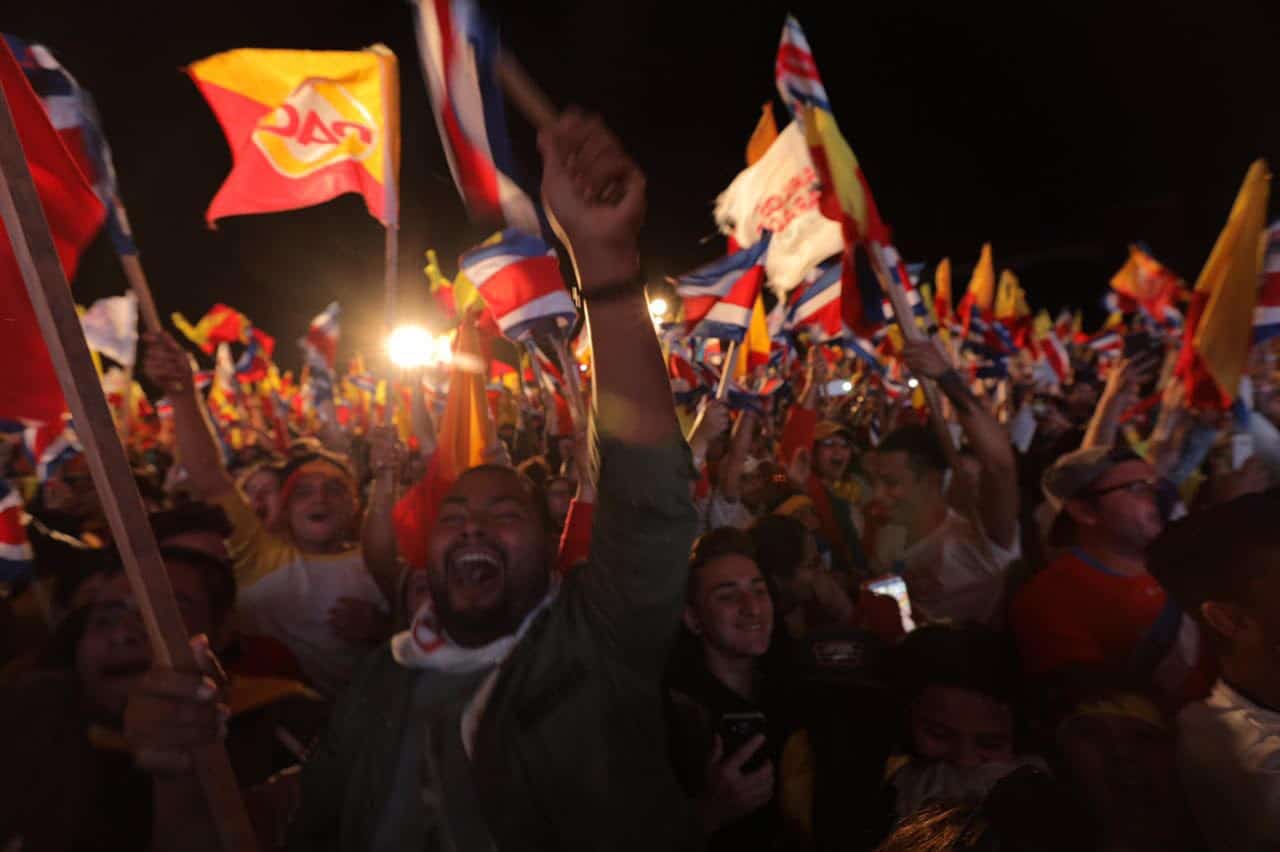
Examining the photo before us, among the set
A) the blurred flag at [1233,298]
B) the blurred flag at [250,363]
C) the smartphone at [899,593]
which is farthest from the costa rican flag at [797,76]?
the blurred flag at [250,363]

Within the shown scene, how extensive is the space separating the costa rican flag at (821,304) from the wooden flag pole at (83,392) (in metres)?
4.34

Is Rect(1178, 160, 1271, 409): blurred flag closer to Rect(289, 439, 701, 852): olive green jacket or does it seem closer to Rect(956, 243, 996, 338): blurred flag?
Rect(289, 439, 701, 852): olive green jacket

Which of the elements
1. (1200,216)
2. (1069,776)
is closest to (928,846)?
(1069,776)

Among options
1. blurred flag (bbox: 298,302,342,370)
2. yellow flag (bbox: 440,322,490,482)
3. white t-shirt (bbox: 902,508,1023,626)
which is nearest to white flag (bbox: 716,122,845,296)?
white t-shirt (bbox: 902,508,1023,626)

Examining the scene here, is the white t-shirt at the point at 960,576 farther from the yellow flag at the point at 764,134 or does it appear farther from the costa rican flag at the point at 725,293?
the yellow flag at the point at 764,134

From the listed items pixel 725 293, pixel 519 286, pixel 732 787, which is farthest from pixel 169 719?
pixel 725 293

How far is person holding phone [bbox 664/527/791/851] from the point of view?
2127 millimetres

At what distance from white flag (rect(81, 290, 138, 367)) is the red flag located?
342 centimetres

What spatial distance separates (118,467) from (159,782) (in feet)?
3.26

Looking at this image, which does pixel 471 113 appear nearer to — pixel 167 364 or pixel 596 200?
pixel 596 200

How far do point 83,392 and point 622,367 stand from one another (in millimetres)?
921

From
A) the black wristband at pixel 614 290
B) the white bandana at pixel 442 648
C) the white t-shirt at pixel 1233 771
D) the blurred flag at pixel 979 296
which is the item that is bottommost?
the white t-shirt at pixel 1233 771

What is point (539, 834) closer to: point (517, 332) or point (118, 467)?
point (118, 467)

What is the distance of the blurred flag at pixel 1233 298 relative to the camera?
151 inches
